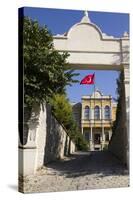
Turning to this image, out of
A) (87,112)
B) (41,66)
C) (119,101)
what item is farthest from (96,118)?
(41,66)

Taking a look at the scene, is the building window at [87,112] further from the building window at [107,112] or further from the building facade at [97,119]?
the building window at [107,112]

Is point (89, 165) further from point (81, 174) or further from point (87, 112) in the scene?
point (87, 112)

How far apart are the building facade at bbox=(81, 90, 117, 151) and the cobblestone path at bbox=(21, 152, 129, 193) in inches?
9.1

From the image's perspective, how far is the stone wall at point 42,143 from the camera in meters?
7.69

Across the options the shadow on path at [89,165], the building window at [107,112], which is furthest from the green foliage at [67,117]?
the building window at [107,112]

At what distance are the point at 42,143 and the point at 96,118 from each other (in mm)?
904

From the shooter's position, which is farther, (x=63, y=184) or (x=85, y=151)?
(x=85, y=151)

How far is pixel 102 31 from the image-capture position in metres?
8.15

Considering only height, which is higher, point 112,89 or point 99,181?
point 112,89

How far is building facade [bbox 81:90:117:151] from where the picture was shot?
8.27 m

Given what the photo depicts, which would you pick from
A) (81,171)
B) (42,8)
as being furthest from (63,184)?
(42,8)

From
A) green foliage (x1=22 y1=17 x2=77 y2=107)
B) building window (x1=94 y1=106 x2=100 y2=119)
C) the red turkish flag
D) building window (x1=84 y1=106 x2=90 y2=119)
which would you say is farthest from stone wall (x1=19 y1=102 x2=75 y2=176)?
the red turkish flag

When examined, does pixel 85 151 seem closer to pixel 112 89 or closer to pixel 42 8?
pixel 112 89

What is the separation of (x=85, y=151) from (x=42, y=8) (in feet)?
7.44
